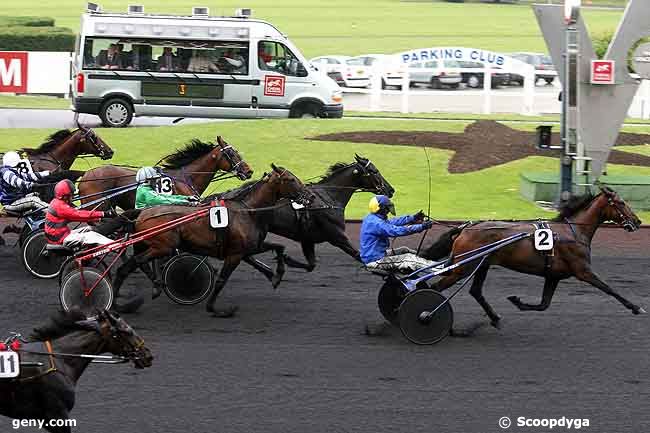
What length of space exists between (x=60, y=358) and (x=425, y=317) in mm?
3950

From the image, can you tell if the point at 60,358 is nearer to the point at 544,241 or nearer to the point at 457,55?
the point at 544,241

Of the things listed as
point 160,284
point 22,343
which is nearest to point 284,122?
point 160,284

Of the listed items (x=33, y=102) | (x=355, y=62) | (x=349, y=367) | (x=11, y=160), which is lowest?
(x=349, y=367)

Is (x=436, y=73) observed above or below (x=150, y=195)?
above

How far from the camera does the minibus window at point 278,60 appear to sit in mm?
22844

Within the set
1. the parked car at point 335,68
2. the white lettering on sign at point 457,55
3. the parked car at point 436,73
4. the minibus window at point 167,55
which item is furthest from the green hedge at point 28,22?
the minibus window at point 167,55

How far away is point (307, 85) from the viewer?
2281 centimetres

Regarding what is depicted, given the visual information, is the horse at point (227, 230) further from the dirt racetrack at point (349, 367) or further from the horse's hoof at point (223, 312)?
the dirt racetrack at point (349, 367)

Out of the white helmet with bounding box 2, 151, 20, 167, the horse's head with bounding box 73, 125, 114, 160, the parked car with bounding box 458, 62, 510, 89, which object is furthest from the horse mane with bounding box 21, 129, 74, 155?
the parked car with bounding box 458, 62, 510, 89

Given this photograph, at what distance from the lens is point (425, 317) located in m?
9.70

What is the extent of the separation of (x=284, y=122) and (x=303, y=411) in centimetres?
1331

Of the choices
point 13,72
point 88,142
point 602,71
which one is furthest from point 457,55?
point 88,142

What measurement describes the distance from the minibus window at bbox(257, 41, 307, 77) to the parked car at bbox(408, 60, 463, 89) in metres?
8.86

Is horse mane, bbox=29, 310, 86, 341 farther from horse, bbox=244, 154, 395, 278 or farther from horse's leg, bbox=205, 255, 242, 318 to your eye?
horse, bbox=244, 154, 395, 278
